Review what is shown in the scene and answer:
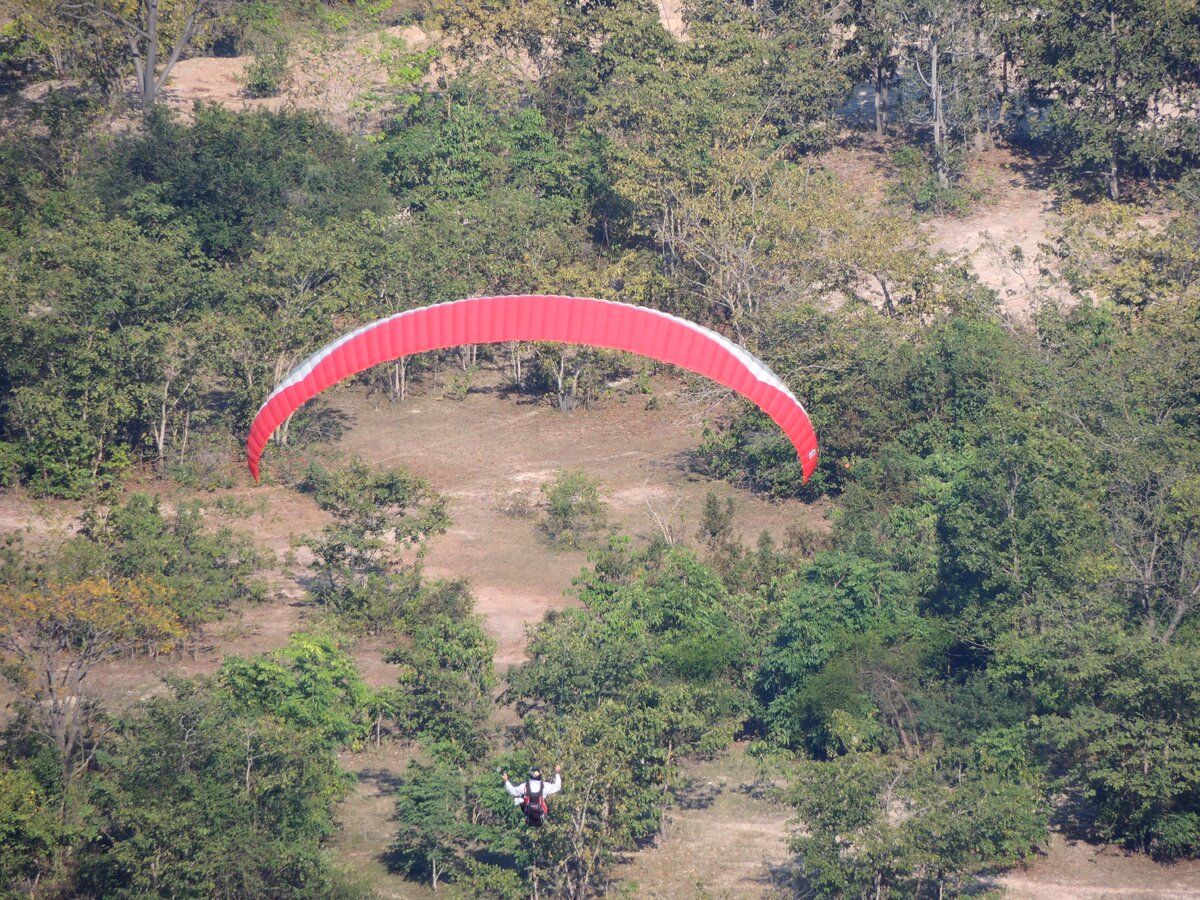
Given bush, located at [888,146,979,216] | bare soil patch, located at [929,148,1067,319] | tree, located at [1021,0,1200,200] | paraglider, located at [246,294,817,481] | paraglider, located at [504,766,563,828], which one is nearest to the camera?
paraglider, located at [504,766,563,828]

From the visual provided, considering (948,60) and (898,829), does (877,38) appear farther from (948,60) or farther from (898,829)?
(898,829)

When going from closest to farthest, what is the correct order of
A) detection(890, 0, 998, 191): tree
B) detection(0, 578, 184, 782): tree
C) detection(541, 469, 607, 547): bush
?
detection(0, 578, 184, 782): tree < detection(541, 469, 607, 547): bush < detection(890, 0, 998, 191): tree

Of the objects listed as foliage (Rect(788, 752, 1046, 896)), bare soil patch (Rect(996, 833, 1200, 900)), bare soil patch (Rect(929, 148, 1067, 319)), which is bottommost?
bare soil patch (Rect(996, 833, 1200, 900))

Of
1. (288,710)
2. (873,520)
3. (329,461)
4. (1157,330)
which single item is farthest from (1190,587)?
(329,461)

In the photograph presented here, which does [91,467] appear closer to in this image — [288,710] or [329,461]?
[329,461]

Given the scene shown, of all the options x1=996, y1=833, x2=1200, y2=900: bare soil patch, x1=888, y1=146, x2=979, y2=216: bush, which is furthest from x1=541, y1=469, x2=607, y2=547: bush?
x1=888, y1=146, x2=979, y2=216: bush

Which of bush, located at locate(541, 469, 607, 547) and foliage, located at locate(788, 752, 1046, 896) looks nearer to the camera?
foliage, located at locate(788, 752, 1046, 896)

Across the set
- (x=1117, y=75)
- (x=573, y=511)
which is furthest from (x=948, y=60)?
(x=573, y=511)

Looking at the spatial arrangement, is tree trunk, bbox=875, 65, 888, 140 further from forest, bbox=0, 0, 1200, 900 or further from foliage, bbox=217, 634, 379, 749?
foliage, bbox=217, 634, 379, 749

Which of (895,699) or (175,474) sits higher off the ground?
(175,474)
